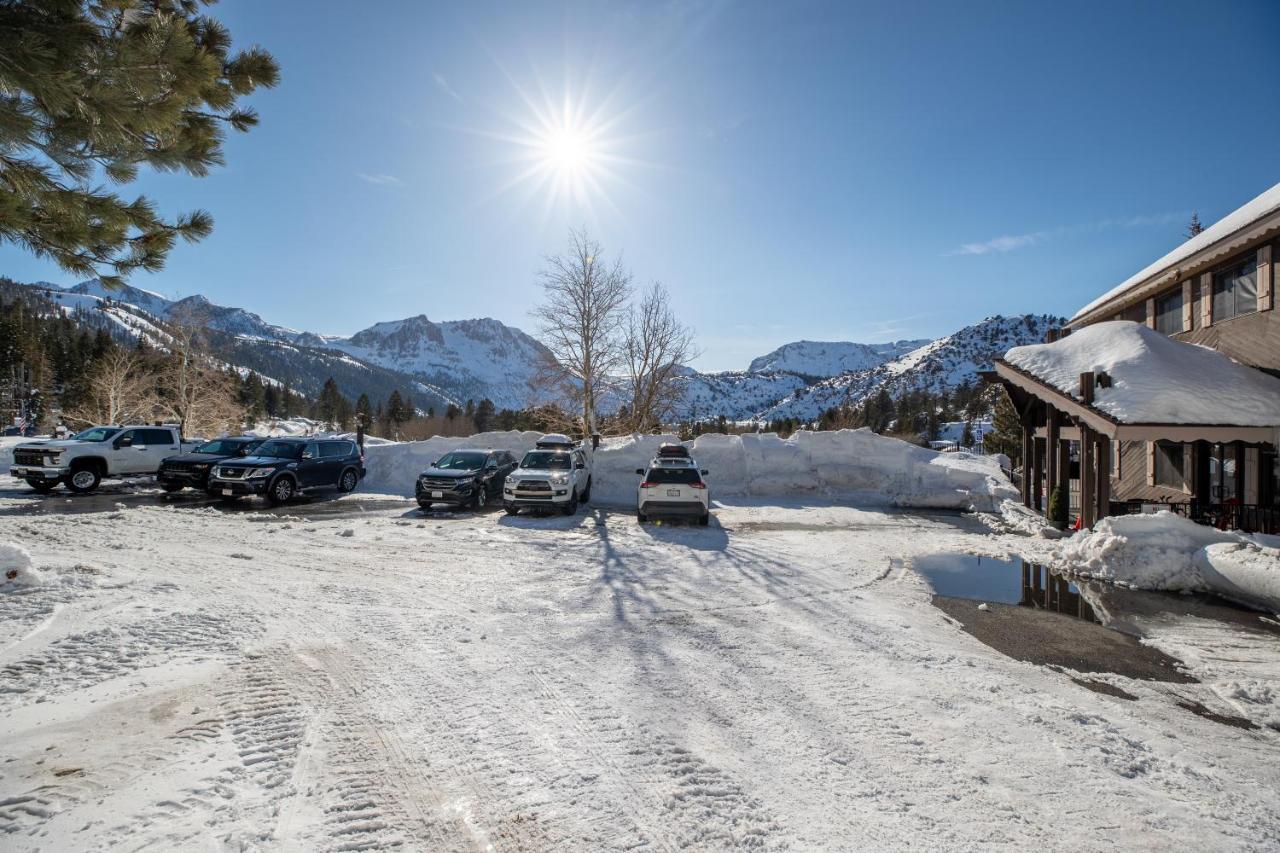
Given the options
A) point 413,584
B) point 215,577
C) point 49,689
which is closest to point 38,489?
point 215,577

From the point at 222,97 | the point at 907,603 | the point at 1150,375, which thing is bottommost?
the point at 907,603

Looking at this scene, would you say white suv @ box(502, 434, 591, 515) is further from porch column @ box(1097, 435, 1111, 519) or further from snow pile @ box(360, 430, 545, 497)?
porch column @ box(1097, 435, 1111, 519)

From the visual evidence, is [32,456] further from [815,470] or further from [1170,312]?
[1170,312]

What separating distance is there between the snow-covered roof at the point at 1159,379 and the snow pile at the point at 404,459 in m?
13.2

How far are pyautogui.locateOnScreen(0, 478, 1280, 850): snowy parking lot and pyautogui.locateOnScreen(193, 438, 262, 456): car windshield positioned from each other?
12198 millimetres

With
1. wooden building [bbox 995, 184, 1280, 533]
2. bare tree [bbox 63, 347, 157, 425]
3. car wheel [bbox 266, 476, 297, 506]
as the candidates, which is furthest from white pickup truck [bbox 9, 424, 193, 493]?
wooden building [bbox 995, 184, 1280, 533]

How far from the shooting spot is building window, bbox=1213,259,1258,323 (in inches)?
511

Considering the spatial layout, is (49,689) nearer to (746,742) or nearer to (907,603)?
(746,742)

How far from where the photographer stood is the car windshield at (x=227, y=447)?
1918 centimetres

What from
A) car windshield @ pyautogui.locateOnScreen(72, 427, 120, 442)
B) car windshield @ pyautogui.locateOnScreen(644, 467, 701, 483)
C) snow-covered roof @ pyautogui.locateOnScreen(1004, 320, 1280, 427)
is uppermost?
snow-covered roof @ pyautogui.locateOnScreen(1004, 320, 1280, 427)

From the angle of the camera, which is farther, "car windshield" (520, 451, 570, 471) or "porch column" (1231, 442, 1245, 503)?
"car windshield" (520, 451, 570, 471)

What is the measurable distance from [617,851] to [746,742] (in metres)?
1.36

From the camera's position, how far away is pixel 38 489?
669 inches

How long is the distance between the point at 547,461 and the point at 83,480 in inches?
583
